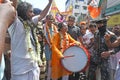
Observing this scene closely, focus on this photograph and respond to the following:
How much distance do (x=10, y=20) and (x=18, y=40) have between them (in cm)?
275

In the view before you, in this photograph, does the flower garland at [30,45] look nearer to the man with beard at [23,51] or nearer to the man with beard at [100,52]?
the man with beard at [23,51]

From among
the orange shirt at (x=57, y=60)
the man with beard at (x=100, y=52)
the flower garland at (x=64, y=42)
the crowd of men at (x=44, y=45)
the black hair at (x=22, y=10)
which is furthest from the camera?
the flower garland at (x=64, y=42)

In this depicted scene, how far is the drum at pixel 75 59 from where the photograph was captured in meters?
6.54

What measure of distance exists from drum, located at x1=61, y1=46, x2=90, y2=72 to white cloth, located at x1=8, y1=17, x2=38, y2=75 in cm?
247

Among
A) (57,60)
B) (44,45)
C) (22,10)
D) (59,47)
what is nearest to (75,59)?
(57,60)

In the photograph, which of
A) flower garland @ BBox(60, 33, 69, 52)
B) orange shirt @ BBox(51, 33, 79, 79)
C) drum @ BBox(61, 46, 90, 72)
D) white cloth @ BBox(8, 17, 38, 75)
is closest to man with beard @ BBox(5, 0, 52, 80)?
white cloth @ BBox(8, 17, 38, 75)

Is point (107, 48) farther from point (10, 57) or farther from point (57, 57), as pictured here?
point (10, 57)

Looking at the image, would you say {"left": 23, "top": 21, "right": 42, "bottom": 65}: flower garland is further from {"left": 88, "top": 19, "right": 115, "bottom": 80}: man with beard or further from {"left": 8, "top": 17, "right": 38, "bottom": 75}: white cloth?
{"left": 88, "top": 19, "right": 115, "bottom": 80}: man with beard

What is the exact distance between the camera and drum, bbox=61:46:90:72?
654 centimetres

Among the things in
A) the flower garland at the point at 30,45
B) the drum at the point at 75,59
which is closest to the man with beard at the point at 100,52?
the drum at the point at 75,59

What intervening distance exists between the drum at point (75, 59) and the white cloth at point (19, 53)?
8.10 feet

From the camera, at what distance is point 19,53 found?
13.4 feet

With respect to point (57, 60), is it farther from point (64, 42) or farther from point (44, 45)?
point (44, 45)

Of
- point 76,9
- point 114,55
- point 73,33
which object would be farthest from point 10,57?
point 76,9
